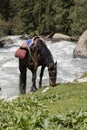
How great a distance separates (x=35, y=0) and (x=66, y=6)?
9606 mm

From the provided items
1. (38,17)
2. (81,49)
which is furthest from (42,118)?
(38,17)

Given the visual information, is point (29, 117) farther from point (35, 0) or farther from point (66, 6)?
point (35, 0)

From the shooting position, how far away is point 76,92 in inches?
419

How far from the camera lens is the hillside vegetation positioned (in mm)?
75312

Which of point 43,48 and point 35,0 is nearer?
point 43,48

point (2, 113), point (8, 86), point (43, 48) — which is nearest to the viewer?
point (2, 113)

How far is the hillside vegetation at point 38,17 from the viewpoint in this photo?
247 ft

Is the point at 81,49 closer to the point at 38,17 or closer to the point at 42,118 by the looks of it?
the point at 42,118

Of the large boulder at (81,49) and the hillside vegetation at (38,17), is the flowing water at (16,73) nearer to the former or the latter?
the large boulder at (81,49)

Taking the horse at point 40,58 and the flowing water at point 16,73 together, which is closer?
the horse at point 40,58

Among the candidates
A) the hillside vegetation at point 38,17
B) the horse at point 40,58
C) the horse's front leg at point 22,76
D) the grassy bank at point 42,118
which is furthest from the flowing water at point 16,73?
the hillside vegetation at point 38,17

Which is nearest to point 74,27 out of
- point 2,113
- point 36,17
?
point 36,17

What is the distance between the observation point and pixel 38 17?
273ft

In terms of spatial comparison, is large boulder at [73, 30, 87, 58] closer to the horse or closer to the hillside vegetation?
the horse
